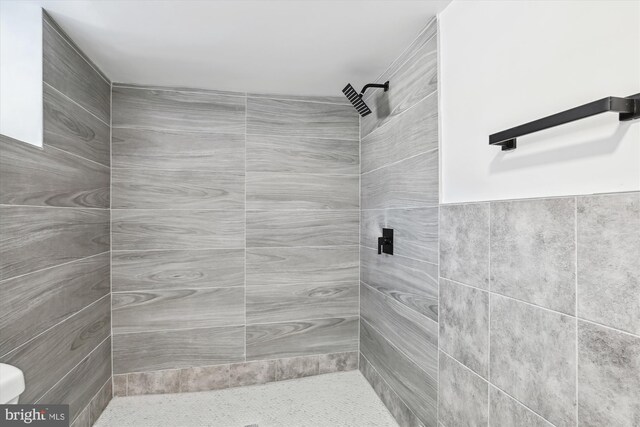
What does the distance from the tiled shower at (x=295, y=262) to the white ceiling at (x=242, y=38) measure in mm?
106

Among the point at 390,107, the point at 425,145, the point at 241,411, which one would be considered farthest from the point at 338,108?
the point at 241,411

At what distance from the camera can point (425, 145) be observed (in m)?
1.57

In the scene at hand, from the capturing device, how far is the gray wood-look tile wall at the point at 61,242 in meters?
1.24

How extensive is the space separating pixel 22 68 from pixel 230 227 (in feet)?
4.13

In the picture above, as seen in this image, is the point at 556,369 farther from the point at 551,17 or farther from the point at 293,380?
the point at 293,380

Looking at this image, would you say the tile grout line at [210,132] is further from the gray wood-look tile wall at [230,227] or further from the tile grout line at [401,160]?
the tile grout line at [401,160]

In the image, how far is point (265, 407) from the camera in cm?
A: 207

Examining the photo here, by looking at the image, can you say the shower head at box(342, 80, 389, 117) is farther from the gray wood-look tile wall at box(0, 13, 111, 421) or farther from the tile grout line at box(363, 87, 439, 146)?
the gray wood-look tile wall at box(0, 13, 111, 421)

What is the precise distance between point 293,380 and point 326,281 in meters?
0.68

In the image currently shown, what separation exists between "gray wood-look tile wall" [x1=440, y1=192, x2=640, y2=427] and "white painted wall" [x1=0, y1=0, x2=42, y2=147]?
5.39 ft

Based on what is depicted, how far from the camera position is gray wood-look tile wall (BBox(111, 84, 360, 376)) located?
2189 mm

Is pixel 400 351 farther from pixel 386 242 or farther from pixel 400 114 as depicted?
pixel 400 114

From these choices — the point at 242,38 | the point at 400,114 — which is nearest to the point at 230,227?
the point at 242,38

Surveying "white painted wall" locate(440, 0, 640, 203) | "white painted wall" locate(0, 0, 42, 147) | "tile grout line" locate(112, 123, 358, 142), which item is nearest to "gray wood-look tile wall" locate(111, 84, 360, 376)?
"tile grout line" locate(112, 123, 358, 142)
